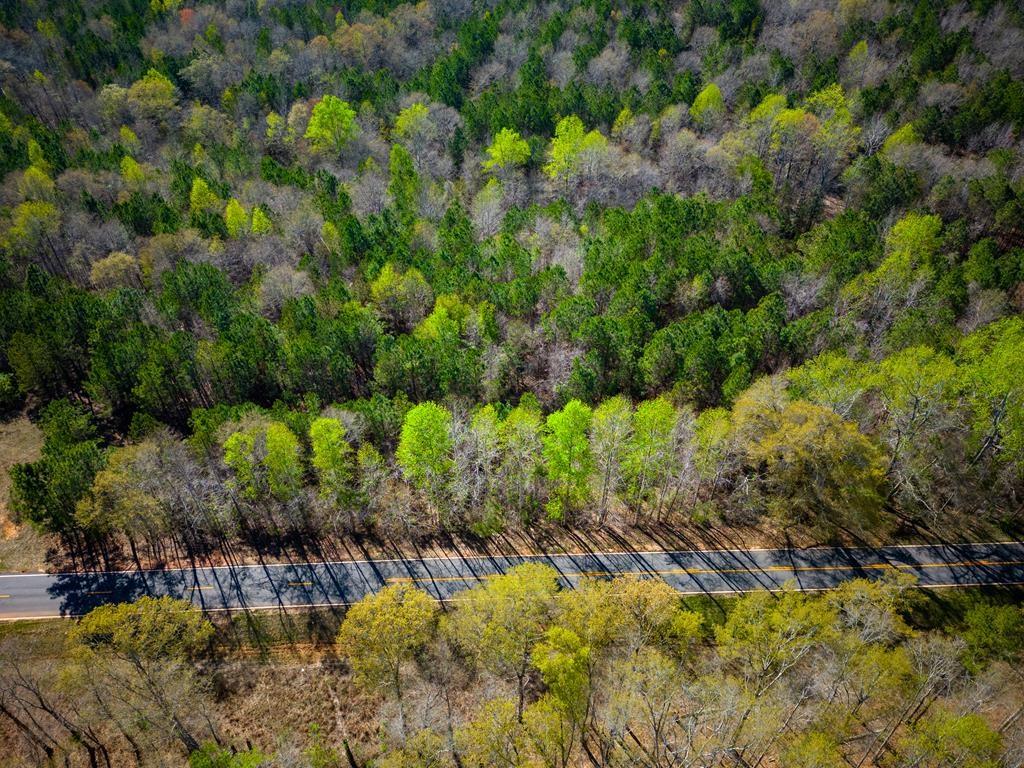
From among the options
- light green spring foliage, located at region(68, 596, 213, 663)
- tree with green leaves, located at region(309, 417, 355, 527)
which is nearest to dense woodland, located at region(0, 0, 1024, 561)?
tree with green leaves, located at region(309, 417, 355, 527)

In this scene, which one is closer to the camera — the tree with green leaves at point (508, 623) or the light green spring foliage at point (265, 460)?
the tree with green leaves at point (508, 623)

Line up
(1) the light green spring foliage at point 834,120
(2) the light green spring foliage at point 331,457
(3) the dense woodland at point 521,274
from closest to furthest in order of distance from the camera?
(2) the light green spring foliage at point 331,457 < (3) the dense woodland at point 521,274 < (1) the light green spring foliage at point 834,120

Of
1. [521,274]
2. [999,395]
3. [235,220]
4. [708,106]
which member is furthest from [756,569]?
[708,106]

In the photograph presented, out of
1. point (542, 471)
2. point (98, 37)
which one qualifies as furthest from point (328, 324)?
point (98, 37)

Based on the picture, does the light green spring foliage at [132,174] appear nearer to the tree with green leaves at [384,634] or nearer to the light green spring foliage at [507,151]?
the light green spring foliage at [507,151]

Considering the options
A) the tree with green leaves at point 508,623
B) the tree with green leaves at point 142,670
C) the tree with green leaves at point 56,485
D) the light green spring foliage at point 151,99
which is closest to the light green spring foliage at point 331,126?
the light green spring foliage at point 151,99

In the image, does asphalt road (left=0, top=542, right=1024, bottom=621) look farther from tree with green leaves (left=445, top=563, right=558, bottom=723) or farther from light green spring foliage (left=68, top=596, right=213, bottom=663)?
tree with green leaves (left=445, top=563, right=558, bottom=723)

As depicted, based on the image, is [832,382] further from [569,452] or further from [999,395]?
[569,452]
